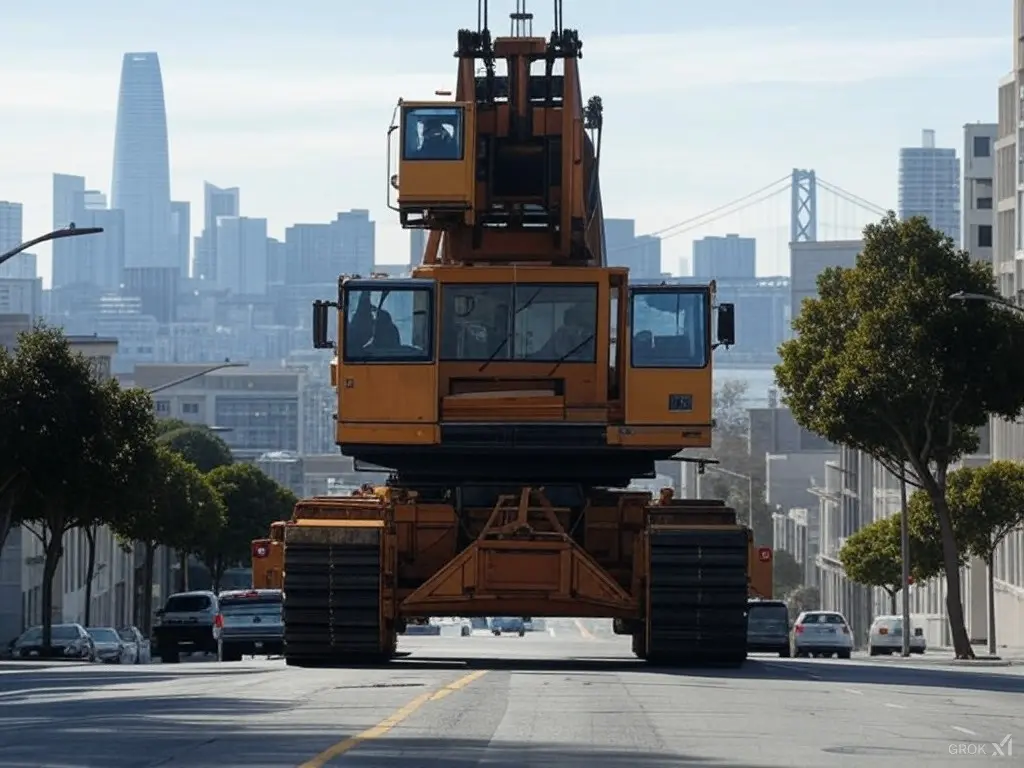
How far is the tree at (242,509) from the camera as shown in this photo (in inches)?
3862

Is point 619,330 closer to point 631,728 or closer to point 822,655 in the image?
point 631,728

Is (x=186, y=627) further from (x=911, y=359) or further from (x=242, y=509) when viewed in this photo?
(x=242, y=509)

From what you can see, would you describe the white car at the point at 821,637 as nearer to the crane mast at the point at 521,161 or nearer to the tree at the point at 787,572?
the crane mast at the point at 521,161

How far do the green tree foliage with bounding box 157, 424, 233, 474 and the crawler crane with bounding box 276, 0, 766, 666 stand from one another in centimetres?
8474

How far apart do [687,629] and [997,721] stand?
771cm

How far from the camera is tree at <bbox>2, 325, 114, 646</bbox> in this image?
5125cm

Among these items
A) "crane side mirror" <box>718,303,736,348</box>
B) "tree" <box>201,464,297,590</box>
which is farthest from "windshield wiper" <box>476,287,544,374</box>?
"tree" <box>201,464,297,590</box>

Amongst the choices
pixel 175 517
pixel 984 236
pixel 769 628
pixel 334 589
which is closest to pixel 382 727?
pixel 334 589

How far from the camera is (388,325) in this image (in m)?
28.7

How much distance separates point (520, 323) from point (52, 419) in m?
24.8

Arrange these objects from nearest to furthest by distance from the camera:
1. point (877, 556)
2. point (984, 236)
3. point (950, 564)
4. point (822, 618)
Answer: point (950, 564), point (822, 618), point (877, 556), point (984, 236)

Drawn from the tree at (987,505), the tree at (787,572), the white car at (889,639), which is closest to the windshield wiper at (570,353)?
the tree at (987,505)

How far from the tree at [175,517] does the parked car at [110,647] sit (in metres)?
3.39

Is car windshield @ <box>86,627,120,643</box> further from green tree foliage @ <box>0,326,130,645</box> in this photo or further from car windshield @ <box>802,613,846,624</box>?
car windshield @ <box>802,613,846,624</box>
